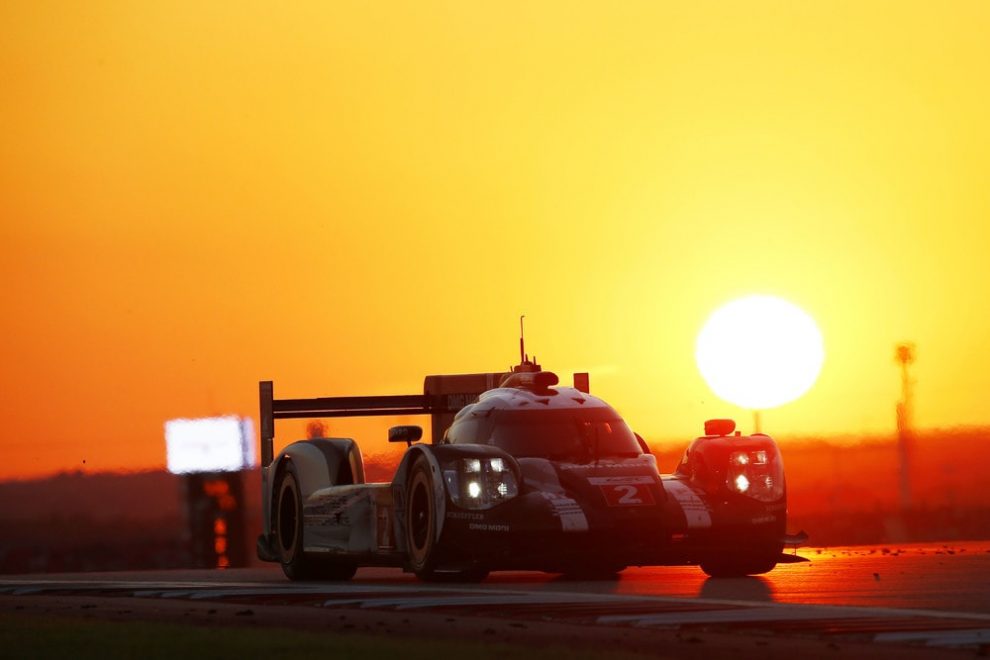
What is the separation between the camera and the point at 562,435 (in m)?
18.9

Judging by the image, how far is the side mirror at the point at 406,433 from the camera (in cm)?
1900

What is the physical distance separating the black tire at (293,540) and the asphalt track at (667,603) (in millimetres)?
1238

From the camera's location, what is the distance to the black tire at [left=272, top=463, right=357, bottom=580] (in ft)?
70.7

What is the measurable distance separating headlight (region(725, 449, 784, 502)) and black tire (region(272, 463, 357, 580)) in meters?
4.55

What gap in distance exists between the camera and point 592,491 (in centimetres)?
1789

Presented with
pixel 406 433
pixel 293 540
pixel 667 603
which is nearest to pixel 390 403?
pixel 293 540

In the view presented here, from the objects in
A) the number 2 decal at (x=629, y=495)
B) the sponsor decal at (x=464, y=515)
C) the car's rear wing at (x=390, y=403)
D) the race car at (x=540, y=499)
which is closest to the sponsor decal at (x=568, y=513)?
the race car at (x=540, y=499)

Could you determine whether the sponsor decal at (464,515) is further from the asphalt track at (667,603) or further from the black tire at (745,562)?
the black tire at (745,562)

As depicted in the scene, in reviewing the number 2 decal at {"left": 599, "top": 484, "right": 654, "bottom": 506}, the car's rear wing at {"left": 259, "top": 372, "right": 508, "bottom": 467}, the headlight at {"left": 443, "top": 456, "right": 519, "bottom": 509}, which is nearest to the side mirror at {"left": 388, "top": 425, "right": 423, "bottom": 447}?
the headlight at {"left": 443, "top": 456, "right": 519, "bottom": 509}

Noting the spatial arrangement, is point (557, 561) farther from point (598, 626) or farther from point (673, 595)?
point (598, 626)

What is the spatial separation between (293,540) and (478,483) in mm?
4902

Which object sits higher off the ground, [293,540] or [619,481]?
[619,481]

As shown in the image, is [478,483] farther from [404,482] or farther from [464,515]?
[404,482]

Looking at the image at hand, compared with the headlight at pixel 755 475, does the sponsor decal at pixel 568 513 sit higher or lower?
lower
